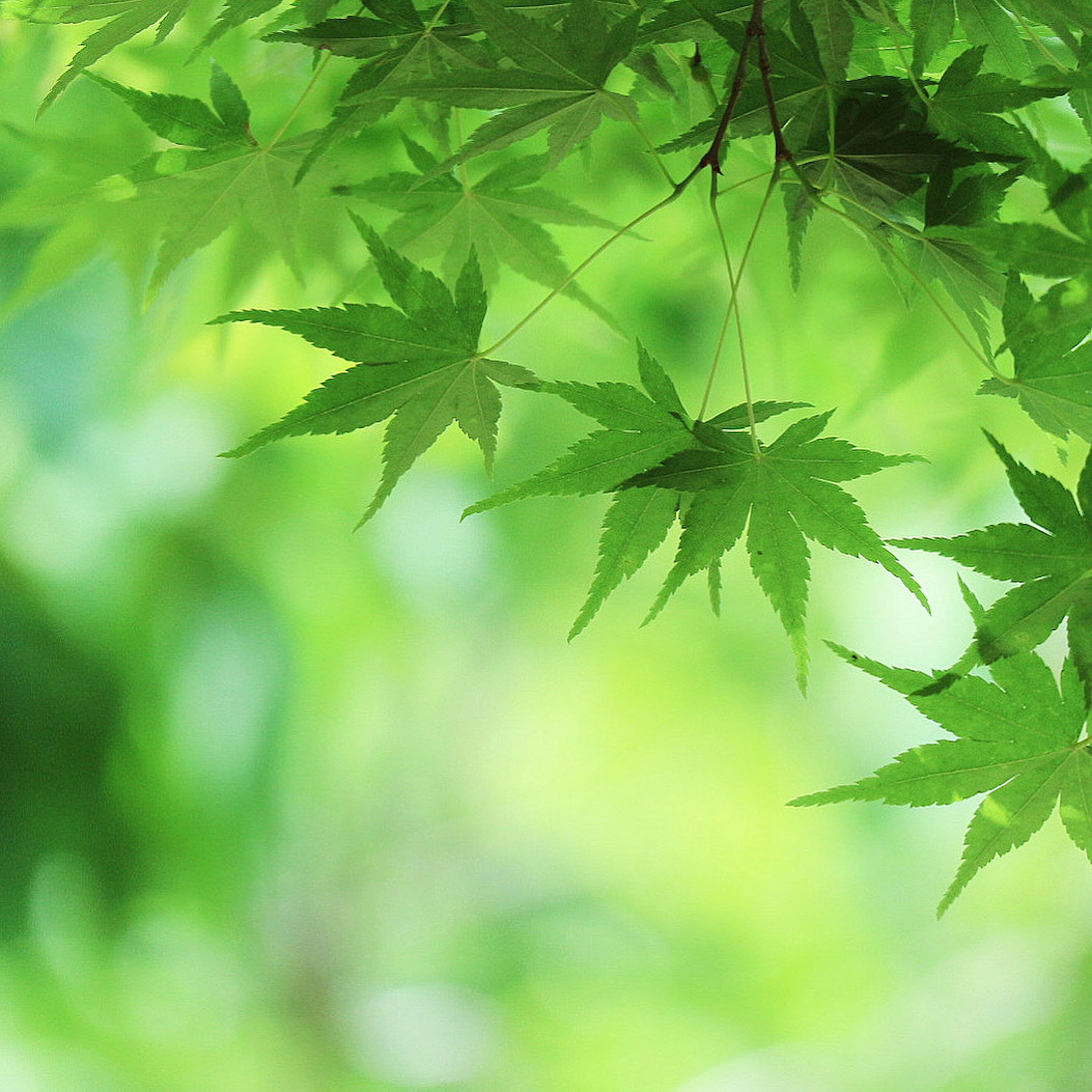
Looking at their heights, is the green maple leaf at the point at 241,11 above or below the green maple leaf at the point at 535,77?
above

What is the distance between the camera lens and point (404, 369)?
39 centimetres

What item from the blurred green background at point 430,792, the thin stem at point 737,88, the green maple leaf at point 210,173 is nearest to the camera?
the thin stem at point 737,88

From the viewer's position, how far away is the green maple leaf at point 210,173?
0.45 meters

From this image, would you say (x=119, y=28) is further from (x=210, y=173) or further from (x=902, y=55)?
(x=902, y=55)

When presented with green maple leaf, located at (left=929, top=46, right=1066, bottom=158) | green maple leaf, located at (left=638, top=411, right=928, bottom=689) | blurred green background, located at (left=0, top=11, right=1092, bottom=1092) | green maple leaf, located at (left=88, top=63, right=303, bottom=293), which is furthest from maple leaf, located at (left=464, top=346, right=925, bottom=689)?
blurred green background, located at (left=0, top=11, right=1092, bottom=1092)

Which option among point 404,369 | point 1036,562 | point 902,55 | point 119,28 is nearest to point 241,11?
point 119,28

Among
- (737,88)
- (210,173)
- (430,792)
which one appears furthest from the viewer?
(430,792)

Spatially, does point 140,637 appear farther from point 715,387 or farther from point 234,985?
point 715,387

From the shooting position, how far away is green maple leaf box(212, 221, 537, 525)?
0.37m

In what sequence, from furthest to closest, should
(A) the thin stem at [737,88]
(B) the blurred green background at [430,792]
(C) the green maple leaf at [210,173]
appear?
(B) the blurred green background at [430,792] < (C) the green maple leaf at [210,173] < (A) the thin stem at [737,88]

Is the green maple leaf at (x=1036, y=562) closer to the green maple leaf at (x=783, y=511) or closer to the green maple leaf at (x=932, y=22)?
the green maple leaf at (x=783, y=511)

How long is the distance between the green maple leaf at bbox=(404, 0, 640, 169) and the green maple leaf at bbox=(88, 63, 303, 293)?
0.57ft

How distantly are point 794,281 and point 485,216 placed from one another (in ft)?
0.70

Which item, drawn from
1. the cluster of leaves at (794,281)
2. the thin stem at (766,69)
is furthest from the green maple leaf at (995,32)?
the thin stem at (766,69)
